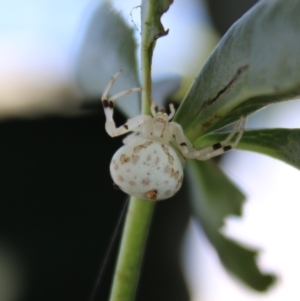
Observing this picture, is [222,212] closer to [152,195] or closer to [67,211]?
[152,195]

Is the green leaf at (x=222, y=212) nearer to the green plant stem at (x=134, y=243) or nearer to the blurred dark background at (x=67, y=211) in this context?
the green plant stem at (x=134, y=243)

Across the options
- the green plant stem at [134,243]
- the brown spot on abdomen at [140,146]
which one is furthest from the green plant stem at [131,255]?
the brown spot on abdomen at [140,146]

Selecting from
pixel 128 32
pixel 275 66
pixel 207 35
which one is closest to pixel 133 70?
pixel 128 32

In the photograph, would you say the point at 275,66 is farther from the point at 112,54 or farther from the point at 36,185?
the point at 36,185

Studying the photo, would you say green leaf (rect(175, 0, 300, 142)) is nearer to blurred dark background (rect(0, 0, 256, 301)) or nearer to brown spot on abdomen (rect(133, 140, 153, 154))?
brown spot on abdomen (rect(133, 140, 153, 154))

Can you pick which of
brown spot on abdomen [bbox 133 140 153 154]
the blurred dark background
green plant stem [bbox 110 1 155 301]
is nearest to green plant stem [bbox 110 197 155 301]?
green plant stem [bbox 110 1 155 301]
